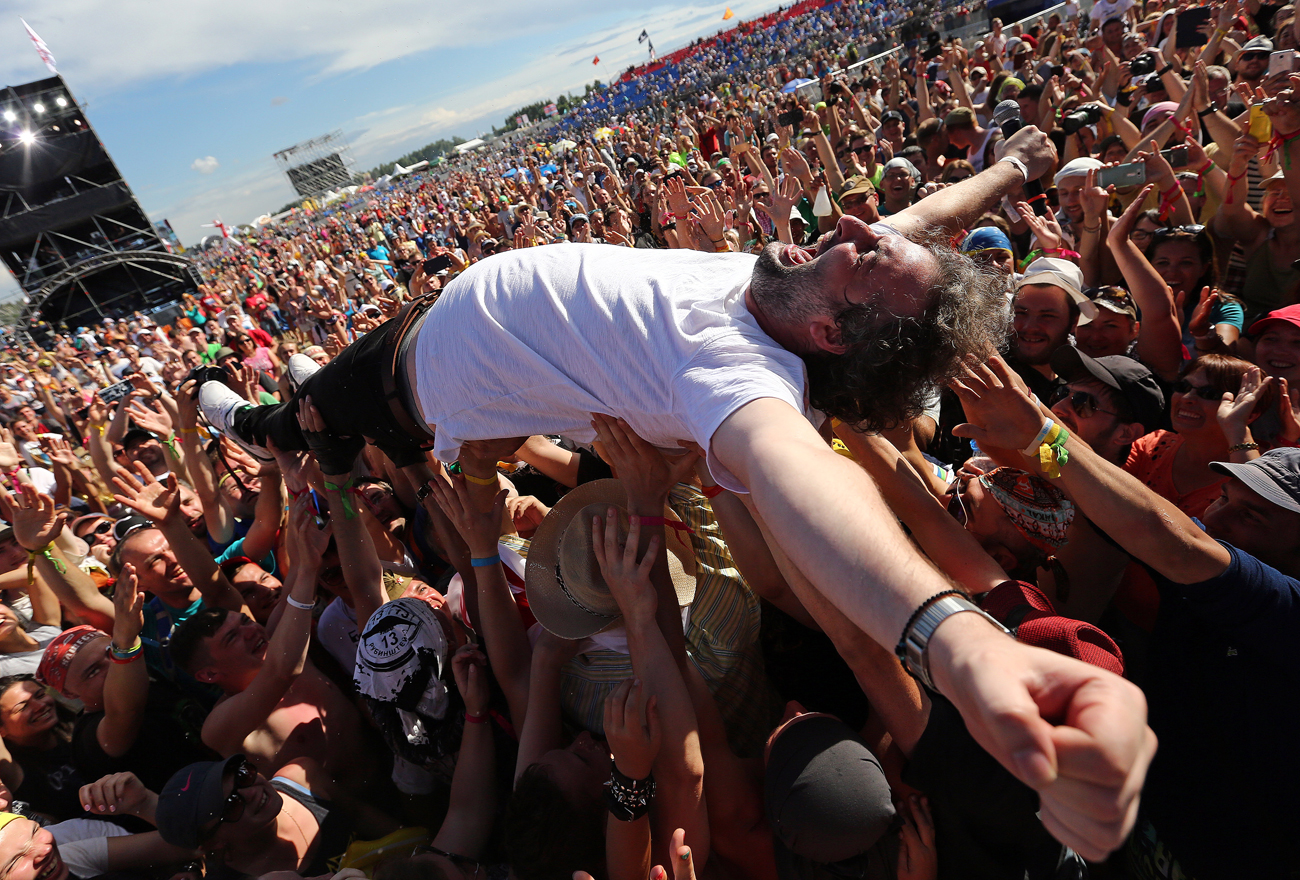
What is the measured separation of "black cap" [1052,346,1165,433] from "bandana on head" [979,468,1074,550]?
79cm

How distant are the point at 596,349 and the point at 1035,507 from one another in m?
1.59

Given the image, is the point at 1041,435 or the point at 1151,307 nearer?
the point at 1041,435

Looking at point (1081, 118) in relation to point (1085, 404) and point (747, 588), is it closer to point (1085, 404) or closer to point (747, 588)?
point (1085, 404)

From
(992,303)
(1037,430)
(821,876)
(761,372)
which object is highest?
(761,372)

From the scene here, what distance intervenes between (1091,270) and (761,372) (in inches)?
147

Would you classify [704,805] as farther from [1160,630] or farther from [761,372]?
[1160,630]

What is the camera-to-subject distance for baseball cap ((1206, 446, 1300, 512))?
6.16 feet

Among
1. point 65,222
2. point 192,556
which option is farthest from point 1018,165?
point 65,222

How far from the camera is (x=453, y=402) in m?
2.00

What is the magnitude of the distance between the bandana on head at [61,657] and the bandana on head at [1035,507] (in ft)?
12.8

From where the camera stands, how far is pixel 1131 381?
2.77 metres

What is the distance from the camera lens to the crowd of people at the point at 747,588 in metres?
1.53

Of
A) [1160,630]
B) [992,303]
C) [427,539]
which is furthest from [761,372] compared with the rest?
[427,539]

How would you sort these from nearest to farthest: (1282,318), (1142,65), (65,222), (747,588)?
(747,588) < (1282,318) < (1142,65) < (65,222)
